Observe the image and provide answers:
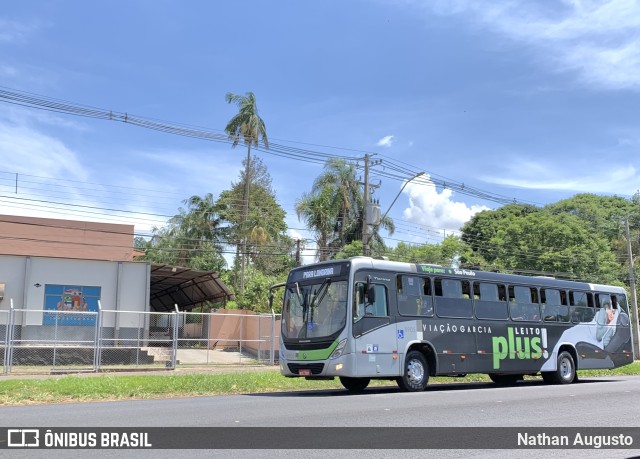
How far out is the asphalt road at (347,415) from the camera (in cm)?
755

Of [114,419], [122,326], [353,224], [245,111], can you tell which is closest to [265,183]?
[245,111]

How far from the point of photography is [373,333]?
15.6 meters

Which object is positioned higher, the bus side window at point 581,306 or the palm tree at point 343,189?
the palm tree at point 343,189

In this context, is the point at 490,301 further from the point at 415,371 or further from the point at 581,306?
the point at 581,306

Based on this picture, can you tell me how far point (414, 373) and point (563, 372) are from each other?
6967mm

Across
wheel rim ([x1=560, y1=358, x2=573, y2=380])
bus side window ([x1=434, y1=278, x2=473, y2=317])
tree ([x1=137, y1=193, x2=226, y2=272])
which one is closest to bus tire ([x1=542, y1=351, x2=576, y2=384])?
wheel rim ([x1=560, y1=358, x2=573, y2=380])

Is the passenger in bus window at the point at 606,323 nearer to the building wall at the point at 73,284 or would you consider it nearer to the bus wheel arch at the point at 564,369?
the bus wheel arch at the point at 564,369

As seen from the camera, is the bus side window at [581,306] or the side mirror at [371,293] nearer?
the side mirror at [371,293]

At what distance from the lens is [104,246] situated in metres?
32.3

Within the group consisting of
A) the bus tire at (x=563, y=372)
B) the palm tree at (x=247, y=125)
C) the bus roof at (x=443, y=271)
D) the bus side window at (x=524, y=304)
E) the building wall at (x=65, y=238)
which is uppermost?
the palm tree at (x=247, y=125)

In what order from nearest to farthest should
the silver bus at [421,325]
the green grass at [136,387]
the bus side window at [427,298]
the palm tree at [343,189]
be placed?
the green grass at [136,387], the silver bus at [421,325], the bus side window at [427,298], the palm tree at [343,189]

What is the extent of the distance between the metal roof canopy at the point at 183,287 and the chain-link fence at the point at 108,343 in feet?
9.02

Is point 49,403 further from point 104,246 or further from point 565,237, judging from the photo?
point 565,237

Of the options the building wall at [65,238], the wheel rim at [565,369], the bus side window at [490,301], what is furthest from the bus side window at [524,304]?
the building wall at [65,238]
